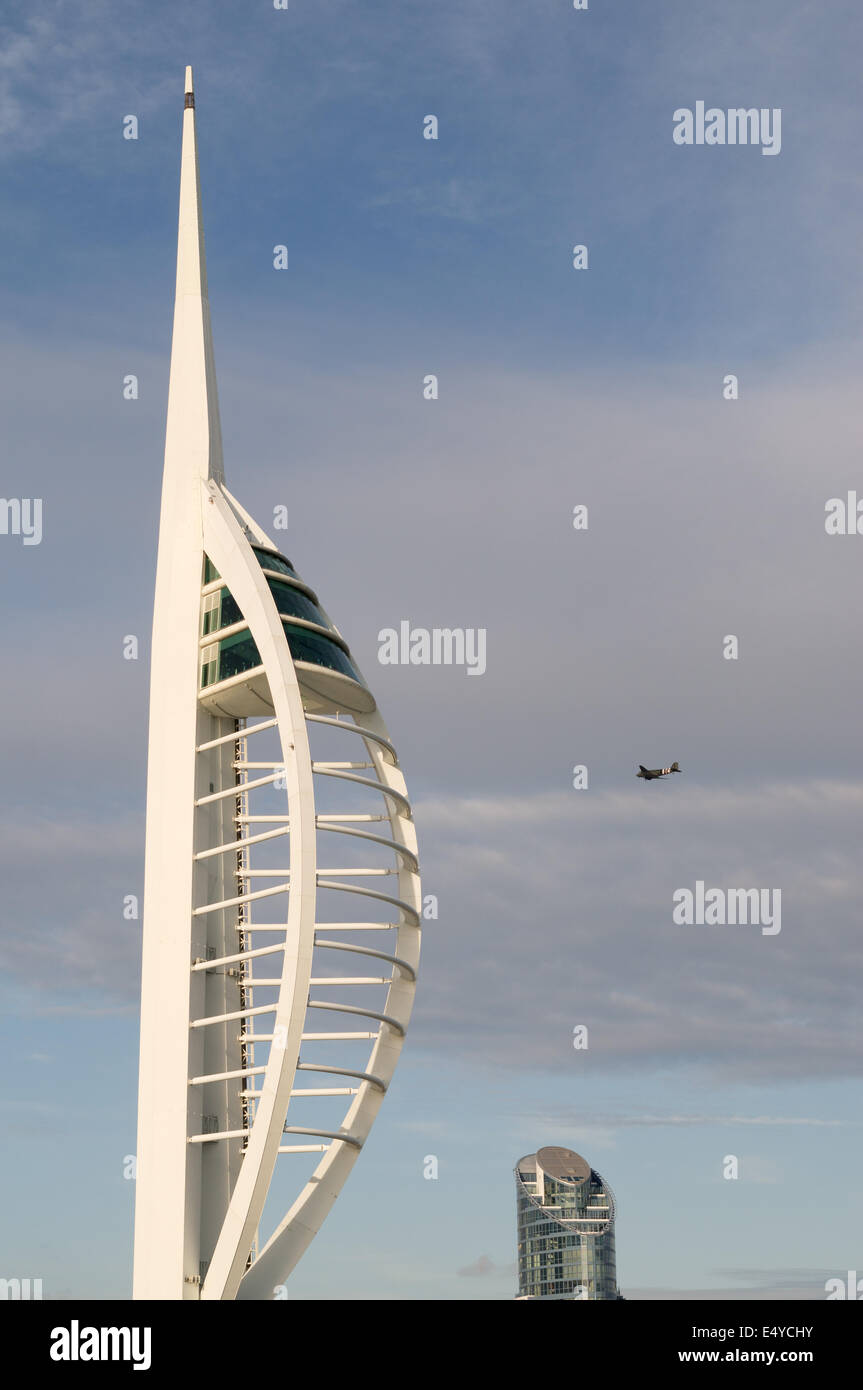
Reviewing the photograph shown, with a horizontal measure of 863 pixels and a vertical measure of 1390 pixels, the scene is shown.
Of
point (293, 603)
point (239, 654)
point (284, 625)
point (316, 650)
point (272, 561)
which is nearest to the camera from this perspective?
point (239, 654)

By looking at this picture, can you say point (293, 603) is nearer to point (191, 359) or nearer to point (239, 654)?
point (239, 654)

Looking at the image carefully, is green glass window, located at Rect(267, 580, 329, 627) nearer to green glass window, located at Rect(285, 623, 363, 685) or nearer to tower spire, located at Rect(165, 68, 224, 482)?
green glass window, located at Rect(285, 623, 363, 685)

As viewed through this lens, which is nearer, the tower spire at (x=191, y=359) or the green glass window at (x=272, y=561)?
the green glass window at (x=272, y=561)

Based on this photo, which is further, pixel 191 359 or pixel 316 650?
pixel 191 359

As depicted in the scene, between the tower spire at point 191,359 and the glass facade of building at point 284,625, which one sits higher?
the tower spire at point 191,359

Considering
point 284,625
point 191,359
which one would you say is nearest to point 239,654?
point 284,625

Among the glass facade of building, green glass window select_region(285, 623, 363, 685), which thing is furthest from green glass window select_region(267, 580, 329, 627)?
green glass window select_region(285, 623, 363, 685)

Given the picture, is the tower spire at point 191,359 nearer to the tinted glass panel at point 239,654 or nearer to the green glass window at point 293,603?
the green glass window at point 293,603

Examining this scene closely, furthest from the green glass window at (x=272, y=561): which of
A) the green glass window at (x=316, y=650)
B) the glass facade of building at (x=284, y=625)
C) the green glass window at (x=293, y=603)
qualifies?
the green glass window at (x=316, y=650)

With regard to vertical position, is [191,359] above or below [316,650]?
above
